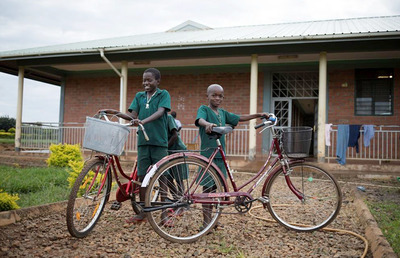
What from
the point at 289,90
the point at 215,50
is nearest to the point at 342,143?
the point at 289,90

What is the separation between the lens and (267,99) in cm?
1029

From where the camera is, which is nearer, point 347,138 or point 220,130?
point 220,130

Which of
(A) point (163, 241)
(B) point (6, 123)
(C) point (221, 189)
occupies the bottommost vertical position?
(A) point (163, 241)

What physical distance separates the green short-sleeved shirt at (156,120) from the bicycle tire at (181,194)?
0.34 meters

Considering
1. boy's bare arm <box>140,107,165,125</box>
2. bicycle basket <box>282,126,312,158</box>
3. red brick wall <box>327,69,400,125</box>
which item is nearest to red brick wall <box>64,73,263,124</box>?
red brick wall <box>327,69,400,125</box>

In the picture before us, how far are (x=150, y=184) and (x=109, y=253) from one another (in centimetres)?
62

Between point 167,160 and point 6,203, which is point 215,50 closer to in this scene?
point 167,160

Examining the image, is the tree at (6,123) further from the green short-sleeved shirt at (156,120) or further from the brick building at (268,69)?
the green short-sleeved shirt at (156,120)

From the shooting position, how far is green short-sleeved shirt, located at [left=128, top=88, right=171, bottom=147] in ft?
10.3

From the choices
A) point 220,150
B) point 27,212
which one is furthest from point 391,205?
point 27,212

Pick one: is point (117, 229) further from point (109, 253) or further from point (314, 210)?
point (314, 210)

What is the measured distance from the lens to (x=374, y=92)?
31.6ft

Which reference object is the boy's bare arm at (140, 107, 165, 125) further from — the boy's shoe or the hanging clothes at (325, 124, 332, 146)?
the hanging clothes at (325, 124, 332, 146)

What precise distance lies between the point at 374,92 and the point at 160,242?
8.95m
